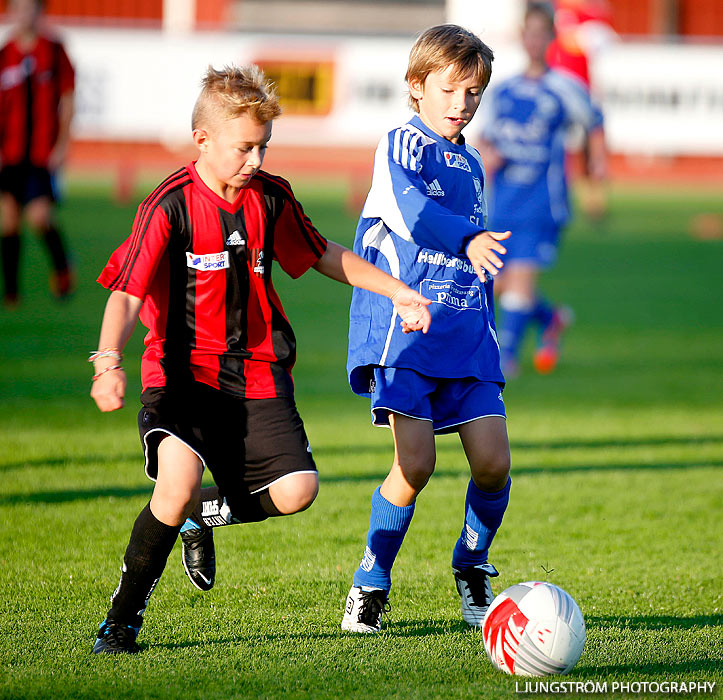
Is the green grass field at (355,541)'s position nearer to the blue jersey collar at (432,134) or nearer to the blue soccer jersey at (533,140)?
the blue soccer jersey at (533,140)

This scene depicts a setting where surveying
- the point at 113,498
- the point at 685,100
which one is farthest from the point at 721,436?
the point at 685,100

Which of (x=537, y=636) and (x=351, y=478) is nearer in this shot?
(x=537, y=636)

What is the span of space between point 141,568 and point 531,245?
583 centimetres

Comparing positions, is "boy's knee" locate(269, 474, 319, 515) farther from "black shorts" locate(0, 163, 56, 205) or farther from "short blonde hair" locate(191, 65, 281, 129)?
"black shorts" locate(0, 163, 56, 205)

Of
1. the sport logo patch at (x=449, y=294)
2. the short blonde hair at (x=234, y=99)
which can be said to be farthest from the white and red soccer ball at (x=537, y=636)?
the short blonde hair at (x=234, y=99)

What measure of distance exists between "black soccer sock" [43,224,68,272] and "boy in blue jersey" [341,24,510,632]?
690 centimetres

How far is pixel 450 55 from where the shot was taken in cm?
358

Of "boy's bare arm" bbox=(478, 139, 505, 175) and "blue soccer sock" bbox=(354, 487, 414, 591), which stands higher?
"boy's bare arm" bbox=(478, 139, 505, 175)

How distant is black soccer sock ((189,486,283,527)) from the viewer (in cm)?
353

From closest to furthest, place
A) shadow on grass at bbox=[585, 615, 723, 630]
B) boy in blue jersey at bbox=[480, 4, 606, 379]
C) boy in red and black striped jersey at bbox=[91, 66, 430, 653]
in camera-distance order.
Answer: boy in red and black striped jersey at bbox=[91, 66, 430, 653] → shadow on grass at bbox=[585, 615, 723, 630] → boy in blue jersey at bbox=[480, 4, 606, 379]

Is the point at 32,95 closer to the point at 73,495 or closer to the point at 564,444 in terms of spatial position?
the point at 73,495

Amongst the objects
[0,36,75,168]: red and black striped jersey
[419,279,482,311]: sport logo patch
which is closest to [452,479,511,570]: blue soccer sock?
[419,279,482,311]: sport logo patch

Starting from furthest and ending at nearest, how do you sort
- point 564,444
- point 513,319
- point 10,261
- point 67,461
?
point 10,261 < point 513,319 < point 564,444 < point 67,461

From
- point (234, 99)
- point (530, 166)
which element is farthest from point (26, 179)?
point (234, 99)
